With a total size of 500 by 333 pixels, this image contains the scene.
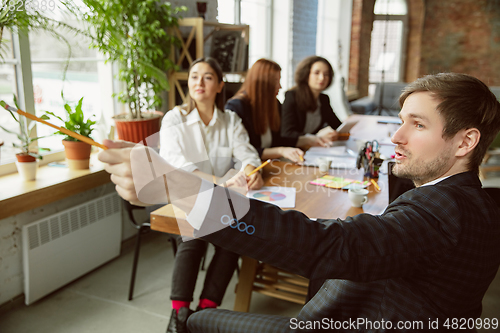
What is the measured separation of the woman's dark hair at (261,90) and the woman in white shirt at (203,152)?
0.28m

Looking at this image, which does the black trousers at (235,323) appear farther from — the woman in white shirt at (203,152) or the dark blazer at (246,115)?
the dark blazer at (246,115)

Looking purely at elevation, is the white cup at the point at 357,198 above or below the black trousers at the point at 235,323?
above

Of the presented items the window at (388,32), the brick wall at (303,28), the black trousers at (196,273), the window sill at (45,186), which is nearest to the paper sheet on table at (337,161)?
the black trousers at (196,273)

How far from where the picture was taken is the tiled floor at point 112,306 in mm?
2160

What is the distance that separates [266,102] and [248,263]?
115 cm

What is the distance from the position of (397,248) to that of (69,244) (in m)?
2.22

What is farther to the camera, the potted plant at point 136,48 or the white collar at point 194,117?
the potted plant at point 136,48

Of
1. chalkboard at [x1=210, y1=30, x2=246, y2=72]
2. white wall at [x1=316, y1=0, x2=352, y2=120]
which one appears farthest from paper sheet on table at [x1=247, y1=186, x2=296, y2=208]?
white wall at [x1=316, y1=0, x2=352, y2=120]

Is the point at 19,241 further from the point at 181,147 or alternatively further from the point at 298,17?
the point at 298,17

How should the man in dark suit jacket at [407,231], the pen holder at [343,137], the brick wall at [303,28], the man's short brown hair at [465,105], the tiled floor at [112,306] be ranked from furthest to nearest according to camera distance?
1. the brick wall at [303,28]
2. the pen holder at [343,137]
3. the tiled floor at [112,306]
4. the man's short brown hair at [465,105]
5. the man in dark suit jacket at [407,231]

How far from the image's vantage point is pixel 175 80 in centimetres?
324

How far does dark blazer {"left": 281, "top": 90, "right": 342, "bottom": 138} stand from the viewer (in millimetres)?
3240

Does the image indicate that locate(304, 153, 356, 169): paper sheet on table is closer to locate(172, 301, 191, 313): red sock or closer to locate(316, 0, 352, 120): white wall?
locate(172, 301, 191, 313): red sock

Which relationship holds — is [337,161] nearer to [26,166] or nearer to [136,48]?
[136,48]
